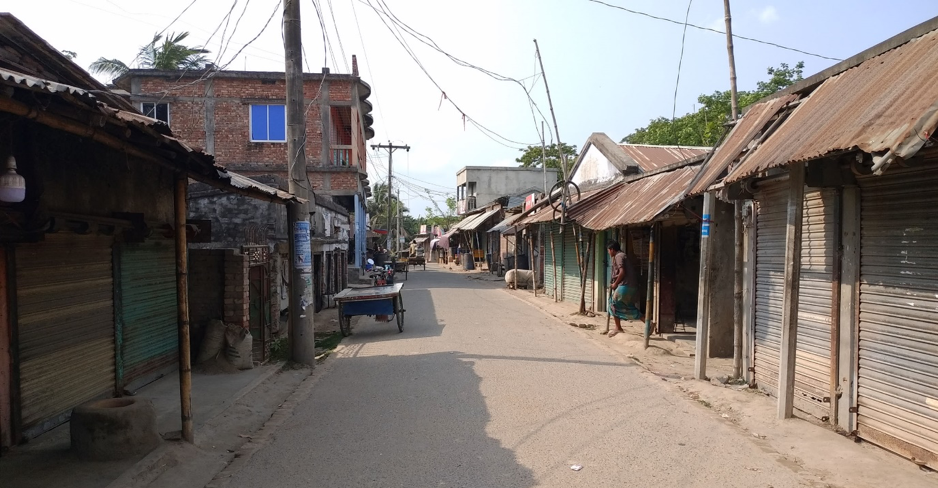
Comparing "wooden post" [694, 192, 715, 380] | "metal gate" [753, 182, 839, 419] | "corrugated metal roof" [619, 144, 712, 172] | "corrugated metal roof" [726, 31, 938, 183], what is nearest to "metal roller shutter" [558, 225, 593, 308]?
"corrugated metal roof" [619, 144, 712, 172]

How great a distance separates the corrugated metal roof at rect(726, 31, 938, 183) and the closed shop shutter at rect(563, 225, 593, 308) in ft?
32.9

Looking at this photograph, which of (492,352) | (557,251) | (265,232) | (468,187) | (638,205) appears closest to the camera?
(492,352)

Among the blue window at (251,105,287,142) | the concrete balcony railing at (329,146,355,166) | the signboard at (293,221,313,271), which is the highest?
the blue window at (251,105,287,142)

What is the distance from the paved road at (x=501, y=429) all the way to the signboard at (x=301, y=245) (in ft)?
5.55

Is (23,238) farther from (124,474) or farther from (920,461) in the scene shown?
(920,461)

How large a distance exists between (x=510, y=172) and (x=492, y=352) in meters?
42.7

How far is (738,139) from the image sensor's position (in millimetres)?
7684

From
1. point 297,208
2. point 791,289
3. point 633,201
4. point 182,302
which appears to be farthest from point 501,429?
point 633,201

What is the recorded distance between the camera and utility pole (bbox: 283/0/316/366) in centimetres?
955

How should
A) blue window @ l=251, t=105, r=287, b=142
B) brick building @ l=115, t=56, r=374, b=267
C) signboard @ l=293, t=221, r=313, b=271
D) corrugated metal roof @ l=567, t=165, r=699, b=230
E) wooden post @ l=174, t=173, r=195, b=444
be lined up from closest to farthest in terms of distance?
wooden post @ l=174, t=173, r=195, b=444 → signboard @ l=293, t=221, r=313, b=271 → corrugated metal roof @ l=567, t=165, r=699, b=230 → brick building @ l=115, t=56, r=374, b=267 → blue window @ l=251, t=105, r=287, b=142

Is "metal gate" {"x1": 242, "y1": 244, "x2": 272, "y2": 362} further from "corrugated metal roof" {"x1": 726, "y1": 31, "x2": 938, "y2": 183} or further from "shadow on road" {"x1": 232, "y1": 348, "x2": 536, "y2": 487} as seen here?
"corrugated metal roof" {"x1": 726, "y1": 31, "x2": 938, "y2": 183}

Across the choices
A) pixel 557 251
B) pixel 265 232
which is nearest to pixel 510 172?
pixel 557 251

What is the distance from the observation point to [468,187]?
52.1 meters

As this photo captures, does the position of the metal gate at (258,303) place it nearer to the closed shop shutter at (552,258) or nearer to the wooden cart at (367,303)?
the wooden cart at (367,303)
